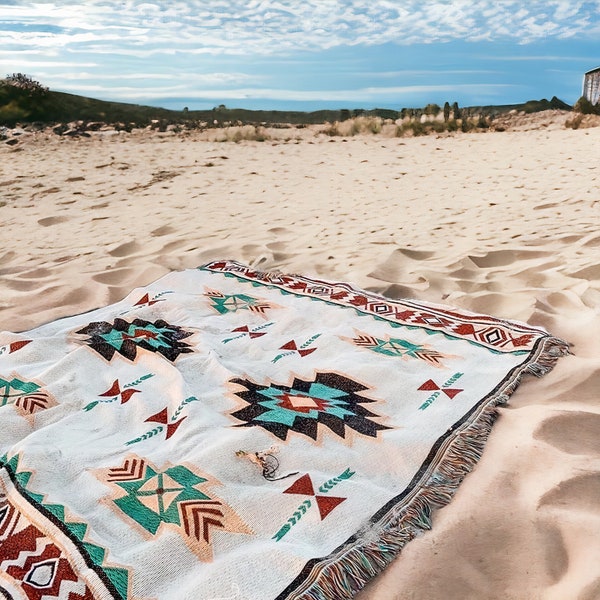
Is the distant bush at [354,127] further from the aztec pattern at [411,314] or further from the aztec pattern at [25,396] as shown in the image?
the aztec pattern at [25,396]

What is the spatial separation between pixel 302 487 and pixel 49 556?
1.97 ft

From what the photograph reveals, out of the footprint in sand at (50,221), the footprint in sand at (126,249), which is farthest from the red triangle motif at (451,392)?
the footprint in sand at (50,221)

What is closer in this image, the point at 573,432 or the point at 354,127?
the point at 573,432

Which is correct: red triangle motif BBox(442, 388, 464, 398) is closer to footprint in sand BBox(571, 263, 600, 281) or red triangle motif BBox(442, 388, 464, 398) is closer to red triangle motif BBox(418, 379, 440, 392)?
red triangle motif BBox(418, 379, 440, 392)

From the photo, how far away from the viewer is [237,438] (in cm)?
177

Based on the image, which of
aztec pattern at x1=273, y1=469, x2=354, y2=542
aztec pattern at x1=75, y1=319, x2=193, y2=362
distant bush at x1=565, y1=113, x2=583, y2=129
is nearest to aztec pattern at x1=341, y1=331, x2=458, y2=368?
aztec pattern at x1=75, y1=319, x2=193, y2=362

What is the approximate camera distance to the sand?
1540 millimetres

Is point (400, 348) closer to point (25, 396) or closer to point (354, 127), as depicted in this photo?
point (25, 396)

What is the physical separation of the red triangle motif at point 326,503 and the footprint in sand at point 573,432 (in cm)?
68

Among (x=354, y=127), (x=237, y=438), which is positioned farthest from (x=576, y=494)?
(x=354, y=127)

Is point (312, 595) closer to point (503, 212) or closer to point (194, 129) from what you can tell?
point (503, 212)

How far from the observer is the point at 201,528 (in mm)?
1457

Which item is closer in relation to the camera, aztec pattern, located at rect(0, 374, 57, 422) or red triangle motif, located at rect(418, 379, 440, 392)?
aztec pattern, located at rect(0, 374, 57, 422)

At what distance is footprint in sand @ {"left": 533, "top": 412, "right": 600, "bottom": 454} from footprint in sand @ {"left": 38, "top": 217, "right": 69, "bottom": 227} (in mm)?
4631
